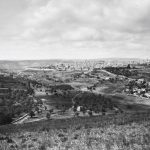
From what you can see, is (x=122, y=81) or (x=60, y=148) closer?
(x=60, y=148)

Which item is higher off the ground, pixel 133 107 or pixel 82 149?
pixel 82 149

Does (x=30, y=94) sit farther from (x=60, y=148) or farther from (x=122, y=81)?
(x=60, y=148)

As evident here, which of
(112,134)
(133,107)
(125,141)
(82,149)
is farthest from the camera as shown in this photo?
(133,107)

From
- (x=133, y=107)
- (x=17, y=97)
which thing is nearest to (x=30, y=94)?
(x=17, y=97)

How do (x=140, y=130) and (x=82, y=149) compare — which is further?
(x=140, y=130)

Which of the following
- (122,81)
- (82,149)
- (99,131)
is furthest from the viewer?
(122,81)

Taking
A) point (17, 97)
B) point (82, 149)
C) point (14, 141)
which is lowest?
point (17, 97)

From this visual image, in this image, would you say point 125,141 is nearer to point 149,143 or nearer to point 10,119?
point 149,143

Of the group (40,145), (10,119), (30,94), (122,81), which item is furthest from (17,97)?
(40,145)

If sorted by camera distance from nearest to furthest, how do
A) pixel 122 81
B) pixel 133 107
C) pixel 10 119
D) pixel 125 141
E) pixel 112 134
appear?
pixel 125 141
pixel 112 134
pixel 10 119
pixel 133 107
pixel 122 81
